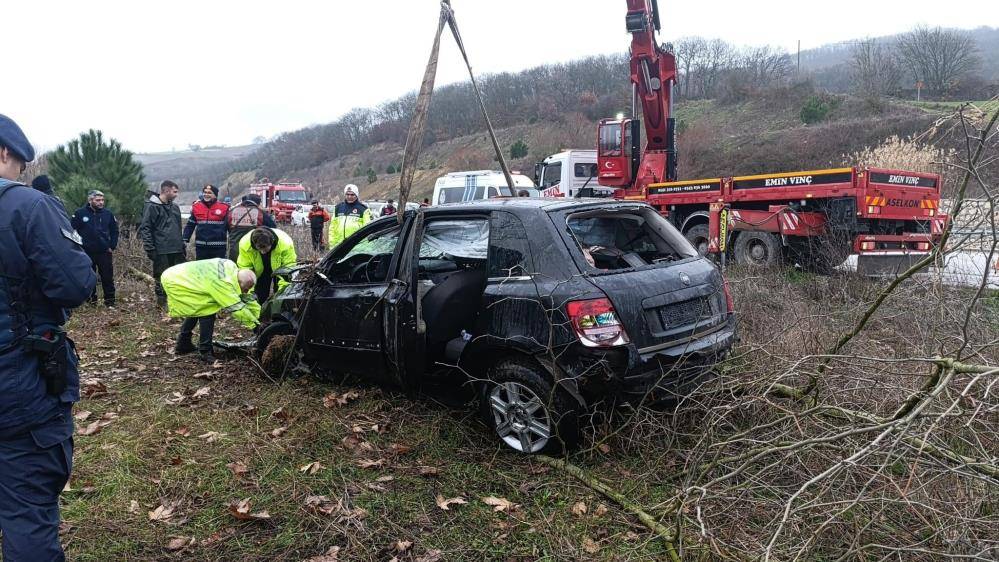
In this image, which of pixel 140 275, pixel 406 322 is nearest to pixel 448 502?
pixel 406 322

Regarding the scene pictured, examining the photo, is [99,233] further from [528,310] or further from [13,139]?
[528,310]

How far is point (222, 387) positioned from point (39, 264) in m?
2.99

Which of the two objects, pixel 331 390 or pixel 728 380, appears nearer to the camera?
pixel 728 380

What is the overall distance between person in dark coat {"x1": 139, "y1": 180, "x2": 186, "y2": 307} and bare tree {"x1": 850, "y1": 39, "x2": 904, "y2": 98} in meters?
32.5

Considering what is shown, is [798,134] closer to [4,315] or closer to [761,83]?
[761,83]


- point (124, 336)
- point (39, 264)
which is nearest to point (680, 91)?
point (124, 336)

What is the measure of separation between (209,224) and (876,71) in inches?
1445

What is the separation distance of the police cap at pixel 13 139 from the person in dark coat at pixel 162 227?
21.3 feet

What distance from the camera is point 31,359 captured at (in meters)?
2.30

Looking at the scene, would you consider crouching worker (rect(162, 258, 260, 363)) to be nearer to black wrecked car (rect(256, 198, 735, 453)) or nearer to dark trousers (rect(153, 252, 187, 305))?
black wrecked car (rect(256, 198, 735, 453))

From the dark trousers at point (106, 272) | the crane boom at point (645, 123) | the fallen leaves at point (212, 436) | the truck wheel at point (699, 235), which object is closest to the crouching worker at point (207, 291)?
the fallen leaves at point (212, 436)

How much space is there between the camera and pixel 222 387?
5059 millimetres

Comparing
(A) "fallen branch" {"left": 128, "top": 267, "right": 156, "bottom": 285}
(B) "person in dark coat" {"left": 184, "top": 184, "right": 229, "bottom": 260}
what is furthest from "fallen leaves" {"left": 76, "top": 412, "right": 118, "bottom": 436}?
(A) "fallen branch" {"left": 128, "top": 267, "right": 156, "bottom": 285}

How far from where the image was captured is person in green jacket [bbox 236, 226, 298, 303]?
20.3ft
